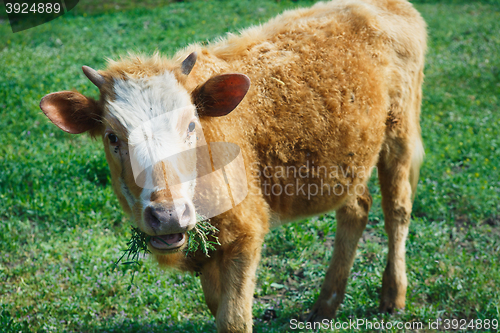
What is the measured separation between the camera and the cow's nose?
262 centimetres

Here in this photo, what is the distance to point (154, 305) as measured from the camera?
4457mm

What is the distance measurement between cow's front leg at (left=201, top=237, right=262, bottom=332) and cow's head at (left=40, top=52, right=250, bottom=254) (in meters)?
0.64

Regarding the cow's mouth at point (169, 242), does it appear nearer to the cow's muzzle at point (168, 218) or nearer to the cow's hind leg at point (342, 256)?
the cow's muzzle at point (168, 218)

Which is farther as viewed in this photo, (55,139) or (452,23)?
(452,23)

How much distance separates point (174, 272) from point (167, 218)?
7.32 feet

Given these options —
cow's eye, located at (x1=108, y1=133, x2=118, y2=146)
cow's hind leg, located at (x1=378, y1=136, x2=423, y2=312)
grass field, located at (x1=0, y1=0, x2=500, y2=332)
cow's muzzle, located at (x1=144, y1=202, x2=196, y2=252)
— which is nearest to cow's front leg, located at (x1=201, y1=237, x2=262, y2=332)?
cow's muzzle, located at (x1=144, y1=202, x2=196, y2=252)

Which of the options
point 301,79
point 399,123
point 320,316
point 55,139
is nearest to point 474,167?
point 399,123

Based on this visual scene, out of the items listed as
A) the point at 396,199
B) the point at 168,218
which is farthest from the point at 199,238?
the point at 396,199

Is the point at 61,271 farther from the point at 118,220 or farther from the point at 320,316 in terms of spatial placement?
the point at 320,316

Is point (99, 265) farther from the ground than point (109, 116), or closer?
closer

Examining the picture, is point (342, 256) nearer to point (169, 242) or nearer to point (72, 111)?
point (169, 242)

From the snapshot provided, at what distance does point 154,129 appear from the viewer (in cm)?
286

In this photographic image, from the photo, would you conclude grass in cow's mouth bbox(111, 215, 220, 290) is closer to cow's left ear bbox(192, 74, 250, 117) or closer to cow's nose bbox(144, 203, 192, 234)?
cow's nose bbox(144, 203, 192, 234)

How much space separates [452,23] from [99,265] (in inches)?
548
